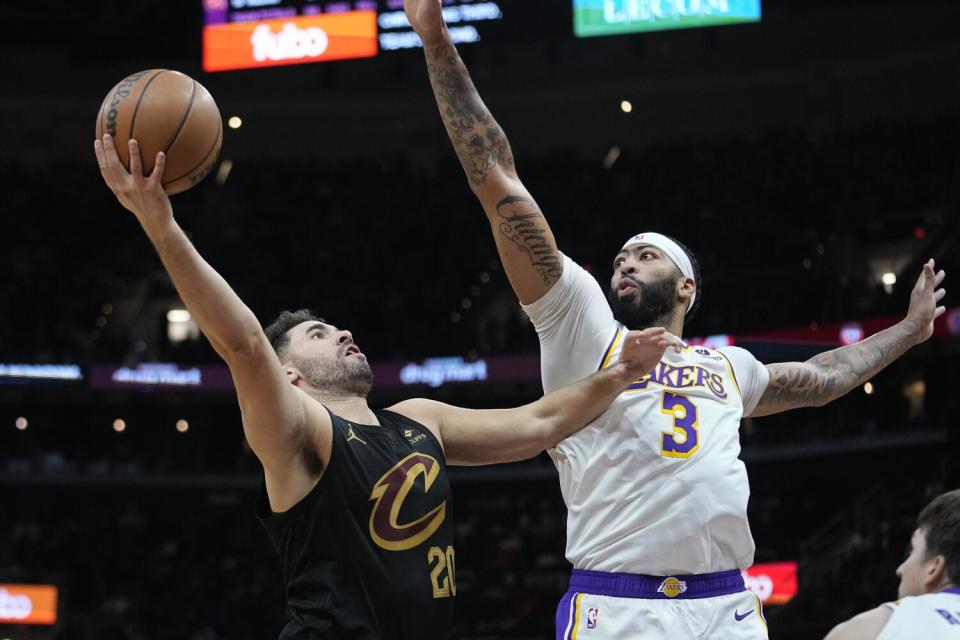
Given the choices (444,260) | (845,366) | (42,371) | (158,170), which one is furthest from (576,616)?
(444,260)

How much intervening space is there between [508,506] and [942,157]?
32.7ft

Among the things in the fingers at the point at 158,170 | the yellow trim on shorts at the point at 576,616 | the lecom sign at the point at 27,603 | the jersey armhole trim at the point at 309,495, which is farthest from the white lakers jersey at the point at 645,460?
the lecom sign at the point at 27,603

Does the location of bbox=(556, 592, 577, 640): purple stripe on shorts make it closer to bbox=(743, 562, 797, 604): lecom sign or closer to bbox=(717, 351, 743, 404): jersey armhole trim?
bbox=(717, 351, 743, 404): jersey armhole trim

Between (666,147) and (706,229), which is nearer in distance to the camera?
(706,229)

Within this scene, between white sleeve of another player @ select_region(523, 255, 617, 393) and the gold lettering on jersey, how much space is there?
Result: 191 millimetres

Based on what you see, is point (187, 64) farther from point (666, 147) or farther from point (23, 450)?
point (666, 147)

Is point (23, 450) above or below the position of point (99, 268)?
below

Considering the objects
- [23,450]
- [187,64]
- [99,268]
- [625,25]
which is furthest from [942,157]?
[23,450]

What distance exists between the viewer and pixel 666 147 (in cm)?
2338

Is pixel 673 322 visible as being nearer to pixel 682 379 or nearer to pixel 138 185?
pixel 682 379

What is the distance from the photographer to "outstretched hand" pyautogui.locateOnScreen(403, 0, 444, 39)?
4012 mm

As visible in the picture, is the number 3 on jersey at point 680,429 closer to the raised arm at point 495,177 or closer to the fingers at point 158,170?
the raised arm at point 495,177

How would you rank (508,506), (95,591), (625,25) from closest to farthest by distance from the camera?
(625,25) → (95,591) → (508,506)

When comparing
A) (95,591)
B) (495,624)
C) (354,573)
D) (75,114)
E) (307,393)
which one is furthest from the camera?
(75,114)
